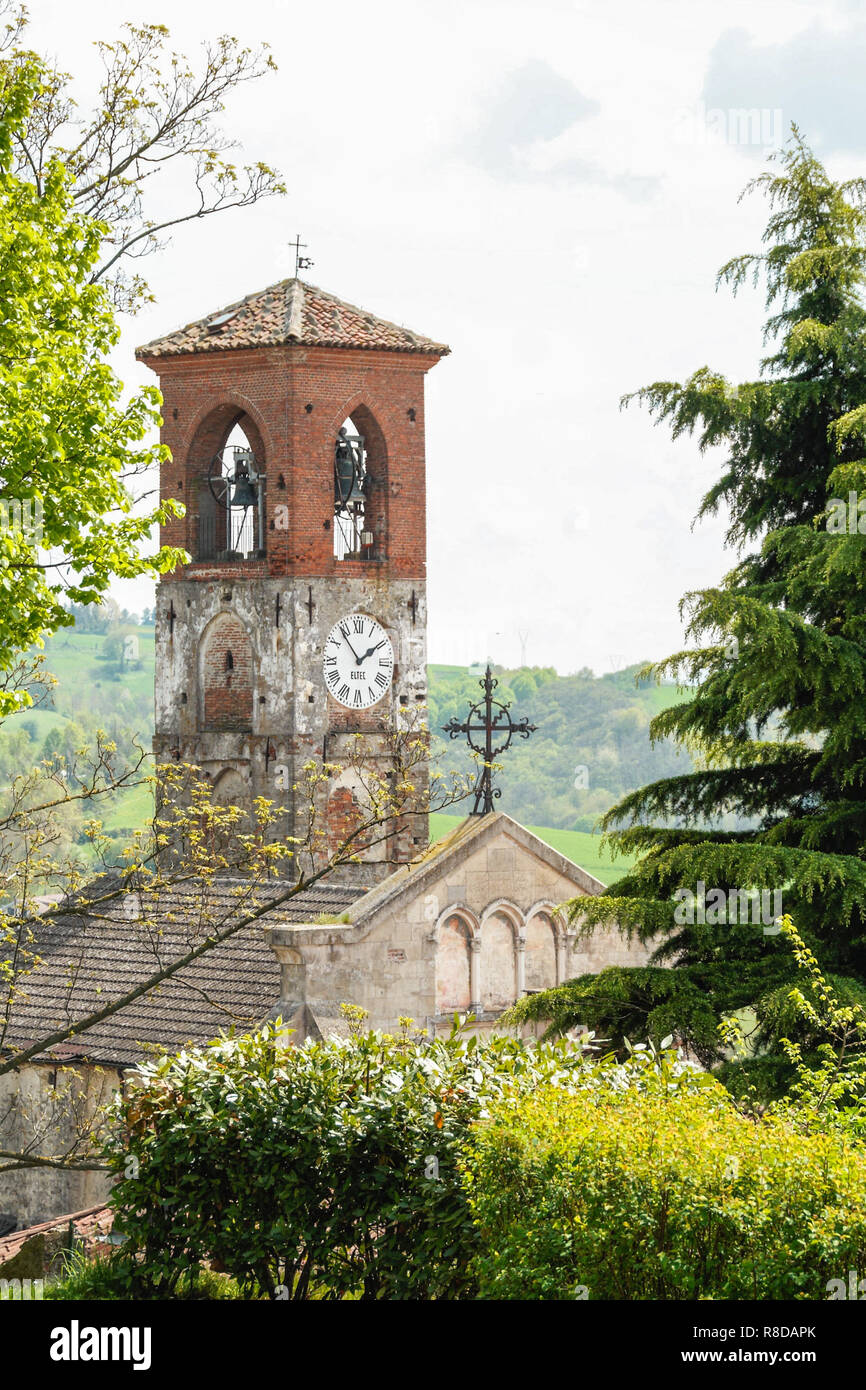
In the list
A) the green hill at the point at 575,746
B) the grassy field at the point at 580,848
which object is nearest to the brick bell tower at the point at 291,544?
the grassy field at the point at 580,848

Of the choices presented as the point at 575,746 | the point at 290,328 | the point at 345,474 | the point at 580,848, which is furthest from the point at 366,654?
the point at 575,746

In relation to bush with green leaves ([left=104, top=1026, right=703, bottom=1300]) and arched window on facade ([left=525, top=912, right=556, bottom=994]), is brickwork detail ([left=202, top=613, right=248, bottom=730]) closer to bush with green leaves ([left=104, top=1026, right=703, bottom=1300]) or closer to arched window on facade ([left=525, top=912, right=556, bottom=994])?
arched window on facade ([left=525, top=912, right=556, bottom=994])

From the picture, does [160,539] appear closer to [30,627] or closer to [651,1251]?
[30,627]

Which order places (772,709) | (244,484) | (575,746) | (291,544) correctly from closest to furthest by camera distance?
(772,709)
(291,544)
(244,484)
(575,746)

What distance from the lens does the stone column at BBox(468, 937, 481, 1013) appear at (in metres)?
24.3

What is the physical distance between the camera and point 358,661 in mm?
31328

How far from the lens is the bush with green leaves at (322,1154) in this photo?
1237 cm

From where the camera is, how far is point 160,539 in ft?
108

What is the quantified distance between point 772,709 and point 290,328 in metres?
16.5

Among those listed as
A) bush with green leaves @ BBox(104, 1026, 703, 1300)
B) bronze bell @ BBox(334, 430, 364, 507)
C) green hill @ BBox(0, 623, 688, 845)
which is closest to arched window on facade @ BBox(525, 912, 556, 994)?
bronze bell @ BBox(334, 430, 364, 507)

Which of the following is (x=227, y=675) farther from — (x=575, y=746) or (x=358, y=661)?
(x=575, y=746)

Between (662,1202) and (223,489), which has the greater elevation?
(223,489)

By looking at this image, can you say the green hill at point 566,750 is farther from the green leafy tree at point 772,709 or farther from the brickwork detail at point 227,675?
the green leafy tree at point 772,709
